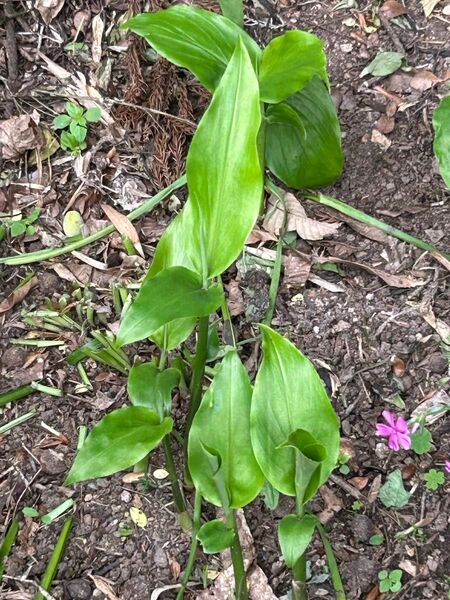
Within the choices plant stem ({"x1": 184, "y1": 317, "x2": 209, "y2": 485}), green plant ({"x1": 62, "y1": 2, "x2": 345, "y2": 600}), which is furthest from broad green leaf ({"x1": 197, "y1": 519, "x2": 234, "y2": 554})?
plant stem ({"x1": 184, "y1": 317, "x2": 209, "y2": 485})

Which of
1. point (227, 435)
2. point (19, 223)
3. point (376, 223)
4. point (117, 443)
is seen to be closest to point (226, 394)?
point (227, 435)

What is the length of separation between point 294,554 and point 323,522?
0.32 meters

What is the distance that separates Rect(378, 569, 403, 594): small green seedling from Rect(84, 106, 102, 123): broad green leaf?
1208 millimetres

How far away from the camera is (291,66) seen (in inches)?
59.7

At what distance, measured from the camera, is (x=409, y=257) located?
5.72ft

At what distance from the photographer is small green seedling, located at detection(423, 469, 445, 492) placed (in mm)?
1478

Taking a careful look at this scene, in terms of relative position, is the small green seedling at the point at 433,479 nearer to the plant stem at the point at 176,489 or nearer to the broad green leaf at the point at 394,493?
the broad green leaf at the point at 394,493

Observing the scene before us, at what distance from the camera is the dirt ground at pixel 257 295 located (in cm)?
146

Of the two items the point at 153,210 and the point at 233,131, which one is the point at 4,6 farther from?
the point at 233,131

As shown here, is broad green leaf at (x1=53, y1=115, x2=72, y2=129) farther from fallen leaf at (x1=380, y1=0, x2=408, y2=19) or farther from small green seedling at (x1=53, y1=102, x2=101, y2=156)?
fallen leaf at (x1=380, y1=0, x2=408, y2=19)

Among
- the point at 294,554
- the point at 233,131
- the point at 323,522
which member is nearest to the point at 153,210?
the point at 233,131

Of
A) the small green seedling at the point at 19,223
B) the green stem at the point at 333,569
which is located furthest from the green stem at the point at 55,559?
the small green seedling at the point at 19,223

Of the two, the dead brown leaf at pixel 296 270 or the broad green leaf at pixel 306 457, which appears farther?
the dead brown leaf at pixel 296 270

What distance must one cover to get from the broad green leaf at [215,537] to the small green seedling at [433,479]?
1.40 ft
